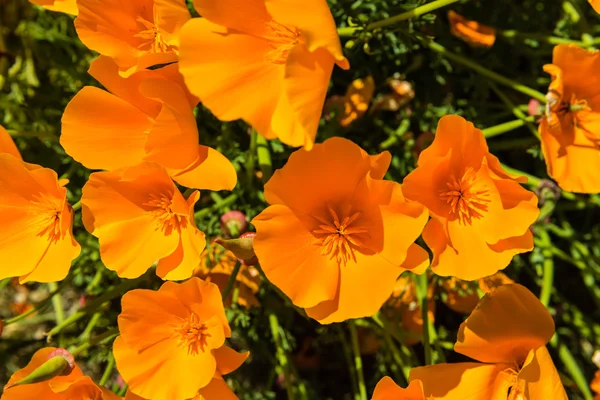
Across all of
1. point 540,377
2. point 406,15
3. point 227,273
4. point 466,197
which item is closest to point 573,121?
point 466,197

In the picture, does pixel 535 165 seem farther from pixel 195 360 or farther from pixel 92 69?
pixel 92 69

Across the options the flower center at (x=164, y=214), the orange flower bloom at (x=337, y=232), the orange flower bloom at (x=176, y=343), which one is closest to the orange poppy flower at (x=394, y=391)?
the orange flower bloom at (x=337, y=232)

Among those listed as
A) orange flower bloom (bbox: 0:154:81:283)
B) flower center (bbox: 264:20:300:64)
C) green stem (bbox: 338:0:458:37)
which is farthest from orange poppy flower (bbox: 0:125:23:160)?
green stem (bbox: 338:0:458:37)

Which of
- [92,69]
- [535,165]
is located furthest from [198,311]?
[535,165]

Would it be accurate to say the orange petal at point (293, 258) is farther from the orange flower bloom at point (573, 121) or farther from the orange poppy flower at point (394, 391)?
the orange flower bloom at point (573, 121)

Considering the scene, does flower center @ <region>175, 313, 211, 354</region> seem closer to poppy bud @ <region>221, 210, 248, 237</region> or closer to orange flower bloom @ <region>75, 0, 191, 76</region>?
poppy bud @ <region>221, 210, 248, 237</region>
